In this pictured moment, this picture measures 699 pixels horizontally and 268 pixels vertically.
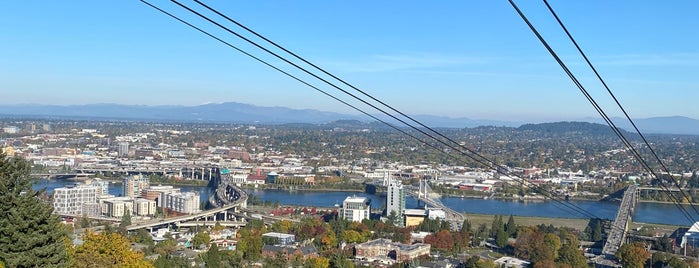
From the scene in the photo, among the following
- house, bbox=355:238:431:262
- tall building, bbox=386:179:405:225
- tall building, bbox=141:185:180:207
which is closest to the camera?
house, bbox=355:238:431:262

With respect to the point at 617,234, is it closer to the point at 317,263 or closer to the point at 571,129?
the point at 317,263

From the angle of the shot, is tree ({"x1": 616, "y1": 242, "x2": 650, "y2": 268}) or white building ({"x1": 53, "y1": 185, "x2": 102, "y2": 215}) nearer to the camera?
tree ({"x1": 616, "y1": 242, "x2": 650, "y2": 268})

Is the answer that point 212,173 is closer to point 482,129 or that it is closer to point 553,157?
point 553,157

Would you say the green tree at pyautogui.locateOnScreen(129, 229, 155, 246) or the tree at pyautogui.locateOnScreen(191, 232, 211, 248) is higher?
the tree at pyautogui.locateOnScreen(191, 232, 211, 248)

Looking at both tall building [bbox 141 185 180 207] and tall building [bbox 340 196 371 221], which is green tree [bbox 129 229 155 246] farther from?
tall building [bbox 141 185 180 207]

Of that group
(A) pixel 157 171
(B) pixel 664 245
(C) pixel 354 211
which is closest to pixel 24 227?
(B) pixel 664 245

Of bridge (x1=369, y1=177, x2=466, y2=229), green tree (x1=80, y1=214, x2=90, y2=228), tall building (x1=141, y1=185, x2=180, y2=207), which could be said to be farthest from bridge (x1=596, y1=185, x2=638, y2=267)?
tall building (x1=141, y1=185, x2=180, y2=207)

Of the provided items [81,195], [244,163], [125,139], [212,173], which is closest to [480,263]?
[81,195]
